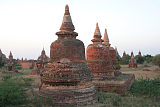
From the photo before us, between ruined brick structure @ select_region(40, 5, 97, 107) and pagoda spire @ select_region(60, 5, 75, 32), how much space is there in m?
0.06

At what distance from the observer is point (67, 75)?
30.0 ft

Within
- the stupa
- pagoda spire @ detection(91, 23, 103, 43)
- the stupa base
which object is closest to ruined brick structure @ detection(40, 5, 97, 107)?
the stupa base

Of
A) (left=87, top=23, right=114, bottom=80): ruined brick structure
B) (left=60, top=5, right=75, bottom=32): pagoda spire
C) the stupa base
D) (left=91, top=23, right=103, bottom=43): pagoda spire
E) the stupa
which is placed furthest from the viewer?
the stupa

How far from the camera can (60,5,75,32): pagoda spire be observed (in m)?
10.6

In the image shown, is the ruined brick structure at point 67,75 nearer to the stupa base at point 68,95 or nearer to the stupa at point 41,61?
the stupa base at point 68,95

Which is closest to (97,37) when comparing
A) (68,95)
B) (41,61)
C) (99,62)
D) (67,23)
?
(99,62)

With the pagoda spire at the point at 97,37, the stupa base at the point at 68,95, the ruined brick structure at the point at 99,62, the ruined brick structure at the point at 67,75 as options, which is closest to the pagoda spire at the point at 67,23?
the ruined brick structure at the point at 67,75

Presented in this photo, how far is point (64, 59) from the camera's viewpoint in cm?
964

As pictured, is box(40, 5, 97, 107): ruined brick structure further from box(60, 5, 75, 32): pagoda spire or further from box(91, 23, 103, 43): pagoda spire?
box(91, 23, 103, 43): pagoda spire

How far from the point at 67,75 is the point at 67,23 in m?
3.50

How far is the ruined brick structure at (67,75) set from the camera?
898 centimetres

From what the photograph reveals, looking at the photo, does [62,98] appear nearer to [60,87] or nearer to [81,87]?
[60,87]

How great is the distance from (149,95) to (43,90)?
8.27 meters

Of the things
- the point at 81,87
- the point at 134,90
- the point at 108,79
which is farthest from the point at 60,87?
the point at 134,90
